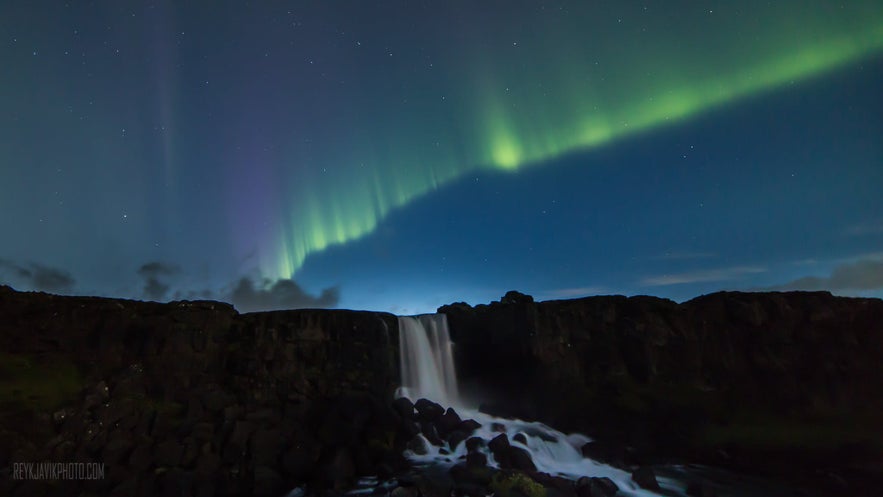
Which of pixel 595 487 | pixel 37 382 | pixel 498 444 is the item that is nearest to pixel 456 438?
pixel 498 444

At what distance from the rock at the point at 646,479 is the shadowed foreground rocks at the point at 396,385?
9cm

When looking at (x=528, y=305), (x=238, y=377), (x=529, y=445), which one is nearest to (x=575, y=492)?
(x=529, y=445)

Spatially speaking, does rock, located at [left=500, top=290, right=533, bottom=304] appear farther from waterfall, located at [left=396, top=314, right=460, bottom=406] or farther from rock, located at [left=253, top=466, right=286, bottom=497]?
rock, located at [left=253, top=466, right=286, bottom=497]

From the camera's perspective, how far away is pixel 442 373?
36844mm

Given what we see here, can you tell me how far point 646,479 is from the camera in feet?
75.2

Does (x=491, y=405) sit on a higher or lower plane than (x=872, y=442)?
higher

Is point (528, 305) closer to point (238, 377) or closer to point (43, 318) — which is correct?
point (238, 377)

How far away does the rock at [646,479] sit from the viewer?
899 inches

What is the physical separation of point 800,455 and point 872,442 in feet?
17.4

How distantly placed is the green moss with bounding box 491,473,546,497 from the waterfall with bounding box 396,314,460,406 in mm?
14430

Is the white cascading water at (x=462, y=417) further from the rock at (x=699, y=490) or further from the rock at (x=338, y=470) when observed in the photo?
the rock at (x=338, y=470)

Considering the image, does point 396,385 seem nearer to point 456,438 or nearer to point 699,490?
point 456,438

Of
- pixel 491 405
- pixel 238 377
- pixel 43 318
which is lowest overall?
pixel 491 405

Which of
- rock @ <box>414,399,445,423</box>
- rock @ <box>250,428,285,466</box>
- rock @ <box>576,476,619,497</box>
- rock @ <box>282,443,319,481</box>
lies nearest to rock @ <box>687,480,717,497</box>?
rock @ <box>576,476,619,497</box>
